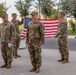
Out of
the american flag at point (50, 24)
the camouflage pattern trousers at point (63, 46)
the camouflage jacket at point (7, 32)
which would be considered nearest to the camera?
the camouflage jacket at point (7, 32)

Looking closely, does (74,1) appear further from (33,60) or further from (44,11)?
(33,60)

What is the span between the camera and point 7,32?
9914mm

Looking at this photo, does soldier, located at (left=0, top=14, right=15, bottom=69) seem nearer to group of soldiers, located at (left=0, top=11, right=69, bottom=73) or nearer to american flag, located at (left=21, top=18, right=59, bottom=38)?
group of soldiers, located at (left=0, top=11, right=69, bottom=73)

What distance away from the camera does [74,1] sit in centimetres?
3494

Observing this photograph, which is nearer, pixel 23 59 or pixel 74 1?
pixel 23 59

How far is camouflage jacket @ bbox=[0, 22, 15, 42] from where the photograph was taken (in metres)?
9.91

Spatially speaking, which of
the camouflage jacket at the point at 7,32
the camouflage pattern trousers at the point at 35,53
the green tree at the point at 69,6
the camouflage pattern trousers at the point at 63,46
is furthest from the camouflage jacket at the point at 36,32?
the green tree at the point at 69,6

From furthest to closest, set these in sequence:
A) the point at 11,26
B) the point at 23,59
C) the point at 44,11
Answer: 1. the point at 44,11
2. the point at 23,59
3. the point at 11,26

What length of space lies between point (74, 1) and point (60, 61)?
2416 centimetres

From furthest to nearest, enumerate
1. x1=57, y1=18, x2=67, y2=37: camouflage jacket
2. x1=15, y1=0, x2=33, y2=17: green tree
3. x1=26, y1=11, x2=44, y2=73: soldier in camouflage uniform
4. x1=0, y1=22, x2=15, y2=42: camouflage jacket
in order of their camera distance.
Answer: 1. x1=15, y1=0, x2=33, y2=17: green tree
2. x1=57, y1=18, x2=67, y2=37: camouflage jacket
3. x1=0, y1=22, x2=15, y2=42: camouflage jacket
4. x1=26, y1=11, x2=44, y2=73: soldier in camouflage uniform

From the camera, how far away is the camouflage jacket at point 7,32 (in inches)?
390

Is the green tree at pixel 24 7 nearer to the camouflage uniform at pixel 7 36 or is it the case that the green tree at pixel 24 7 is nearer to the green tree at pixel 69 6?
the green tree at pixel 69 6

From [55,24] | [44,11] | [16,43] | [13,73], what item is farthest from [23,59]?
[44,11]

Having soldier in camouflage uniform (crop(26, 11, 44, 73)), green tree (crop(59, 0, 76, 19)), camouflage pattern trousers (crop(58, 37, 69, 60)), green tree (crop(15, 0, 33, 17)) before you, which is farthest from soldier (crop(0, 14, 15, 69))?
green tree (crop(15, 0, 33, 17))
